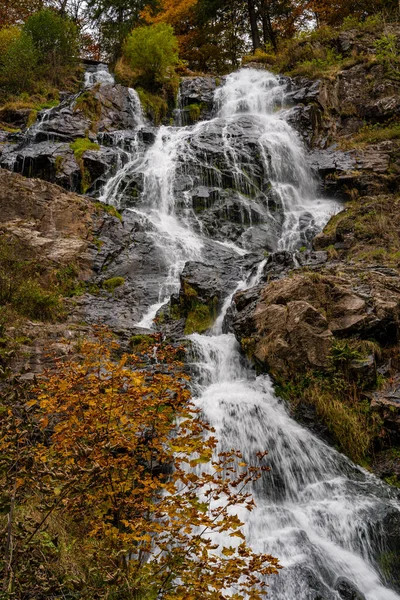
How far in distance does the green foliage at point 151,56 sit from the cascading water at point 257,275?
2786mm

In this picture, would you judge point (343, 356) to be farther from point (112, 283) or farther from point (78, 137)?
point (78, 137)

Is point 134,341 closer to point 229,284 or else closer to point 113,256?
point 229,284

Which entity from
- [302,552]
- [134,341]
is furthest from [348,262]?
[302,552]

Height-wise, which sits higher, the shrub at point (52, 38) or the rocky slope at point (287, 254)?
the shrub at point (52, 38)

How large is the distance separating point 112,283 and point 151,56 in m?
14.1

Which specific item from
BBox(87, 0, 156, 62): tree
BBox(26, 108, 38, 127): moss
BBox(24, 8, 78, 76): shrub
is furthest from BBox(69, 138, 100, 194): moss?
BBox(87, 0, 156, 62): tree

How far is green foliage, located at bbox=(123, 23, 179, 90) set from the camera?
20.3 meters

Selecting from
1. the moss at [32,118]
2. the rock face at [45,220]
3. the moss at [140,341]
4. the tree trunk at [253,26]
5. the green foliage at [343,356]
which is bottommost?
the moss at [140,341]

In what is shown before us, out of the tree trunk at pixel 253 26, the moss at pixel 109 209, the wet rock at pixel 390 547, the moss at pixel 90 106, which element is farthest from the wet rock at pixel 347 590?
the tree trunk at pixel 253 26

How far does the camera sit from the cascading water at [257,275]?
16.1ft

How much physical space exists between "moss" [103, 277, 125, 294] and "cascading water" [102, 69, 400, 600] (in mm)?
998

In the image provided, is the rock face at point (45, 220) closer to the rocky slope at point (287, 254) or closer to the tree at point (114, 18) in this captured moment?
the rocky slope at point (287, 254)

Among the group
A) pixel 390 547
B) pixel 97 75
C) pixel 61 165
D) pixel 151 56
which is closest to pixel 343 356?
pixel 390 547

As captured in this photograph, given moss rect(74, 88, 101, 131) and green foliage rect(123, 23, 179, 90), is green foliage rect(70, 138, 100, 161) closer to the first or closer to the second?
moss rect(74, 88, 101, 131)
